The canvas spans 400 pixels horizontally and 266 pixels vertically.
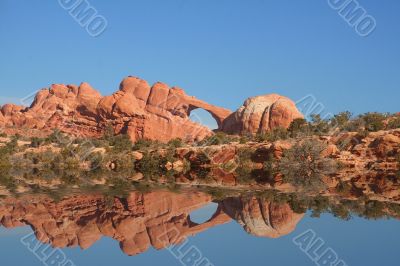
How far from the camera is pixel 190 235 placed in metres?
11.6

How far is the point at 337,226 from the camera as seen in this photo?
12945 mm

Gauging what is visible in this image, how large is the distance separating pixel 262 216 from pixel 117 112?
Answer: 230 ft

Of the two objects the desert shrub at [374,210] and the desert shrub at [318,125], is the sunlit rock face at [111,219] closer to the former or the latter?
the desert shrub at [374,210]

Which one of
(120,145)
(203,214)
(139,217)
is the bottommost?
(139,217)

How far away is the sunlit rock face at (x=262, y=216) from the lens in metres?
12.2

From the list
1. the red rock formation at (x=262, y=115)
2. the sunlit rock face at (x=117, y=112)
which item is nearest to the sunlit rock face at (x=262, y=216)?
the red rock formation at (x=262, y=115)

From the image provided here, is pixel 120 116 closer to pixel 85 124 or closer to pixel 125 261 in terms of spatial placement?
pixel 85 124

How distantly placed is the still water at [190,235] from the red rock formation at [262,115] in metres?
60.5

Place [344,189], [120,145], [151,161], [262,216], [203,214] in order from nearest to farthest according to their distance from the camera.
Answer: [262,216] < [203,214] < [344,189] < [151,161] < [120,145]

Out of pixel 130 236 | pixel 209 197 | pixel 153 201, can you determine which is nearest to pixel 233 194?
pixel 209 197

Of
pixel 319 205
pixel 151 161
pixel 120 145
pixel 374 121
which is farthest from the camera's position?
pixel 120 145

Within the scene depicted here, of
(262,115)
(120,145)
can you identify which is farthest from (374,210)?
(262,115)

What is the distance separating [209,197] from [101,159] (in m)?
35.7

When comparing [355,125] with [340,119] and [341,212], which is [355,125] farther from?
[341,212]
